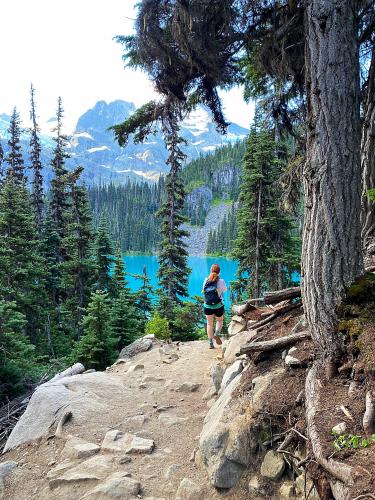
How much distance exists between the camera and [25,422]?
19.0 feet

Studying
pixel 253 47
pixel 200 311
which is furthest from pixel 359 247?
pixel 200 311

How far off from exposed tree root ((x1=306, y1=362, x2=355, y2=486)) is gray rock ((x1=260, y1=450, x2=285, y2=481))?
0.52 metres

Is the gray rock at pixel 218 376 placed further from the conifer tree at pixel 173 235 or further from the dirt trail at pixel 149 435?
the conifer tree at pixel 173 235

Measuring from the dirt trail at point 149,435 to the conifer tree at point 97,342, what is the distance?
2.62m

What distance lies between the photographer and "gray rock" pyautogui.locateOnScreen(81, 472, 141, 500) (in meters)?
3.91

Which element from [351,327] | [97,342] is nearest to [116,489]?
[351,327]

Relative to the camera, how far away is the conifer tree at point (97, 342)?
33.4 ft

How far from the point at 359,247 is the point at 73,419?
14.9 ft

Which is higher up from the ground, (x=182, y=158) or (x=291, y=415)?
(x=182, y=158)

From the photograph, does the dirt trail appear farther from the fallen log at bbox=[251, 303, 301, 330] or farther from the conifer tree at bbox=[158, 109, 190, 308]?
the conifer tree at bbox=[158, 109, 190, 308]

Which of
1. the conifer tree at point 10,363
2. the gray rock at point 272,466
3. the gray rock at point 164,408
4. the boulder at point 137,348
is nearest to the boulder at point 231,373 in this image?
the gray rock at point 164,408

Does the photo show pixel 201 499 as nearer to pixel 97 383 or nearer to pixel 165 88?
pixel 97 383

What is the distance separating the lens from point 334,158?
389cm

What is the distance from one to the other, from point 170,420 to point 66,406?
1.66 metres
